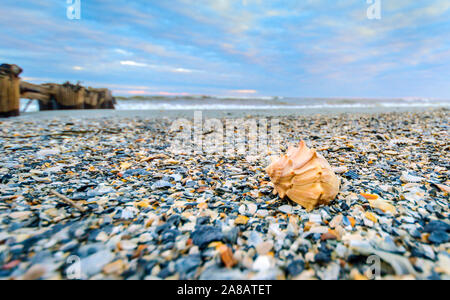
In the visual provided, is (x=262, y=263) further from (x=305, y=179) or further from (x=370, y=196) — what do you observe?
(x=370, y=196)

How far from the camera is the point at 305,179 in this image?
2156mm

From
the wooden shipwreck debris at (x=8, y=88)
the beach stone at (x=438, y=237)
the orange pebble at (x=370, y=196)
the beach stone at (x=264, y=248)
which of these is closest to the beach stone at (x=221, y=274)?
the beach stone at (x=264, y=248)

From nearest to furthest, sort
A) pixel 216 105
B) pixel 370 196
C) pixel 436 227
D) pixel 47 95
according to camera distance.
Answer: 1. pixel 436 227
2. pixel 370 196
3. pixel 47 95
4. pixel 216 105

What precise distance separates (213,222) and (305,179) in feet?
3.11

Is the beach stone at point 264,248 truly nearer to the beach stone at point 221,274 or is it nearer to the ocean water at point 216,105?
the beach stone at point 221,274

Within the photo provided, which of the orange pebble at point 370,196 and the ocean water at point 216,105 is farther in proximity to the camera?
the ocean water at point 216,105

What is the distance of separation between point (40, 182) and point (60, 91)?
11086mm

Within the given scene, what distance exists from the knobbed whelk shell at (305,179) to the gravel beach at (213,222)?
117mm

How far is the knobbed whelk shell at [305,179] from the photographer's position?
2.12 metres

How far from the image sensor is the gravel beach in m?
1.53

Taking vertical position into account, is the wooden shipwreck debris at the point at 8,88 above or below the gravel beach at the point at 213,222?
above

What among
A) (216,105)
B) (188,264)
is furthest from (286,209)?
(216,105)
